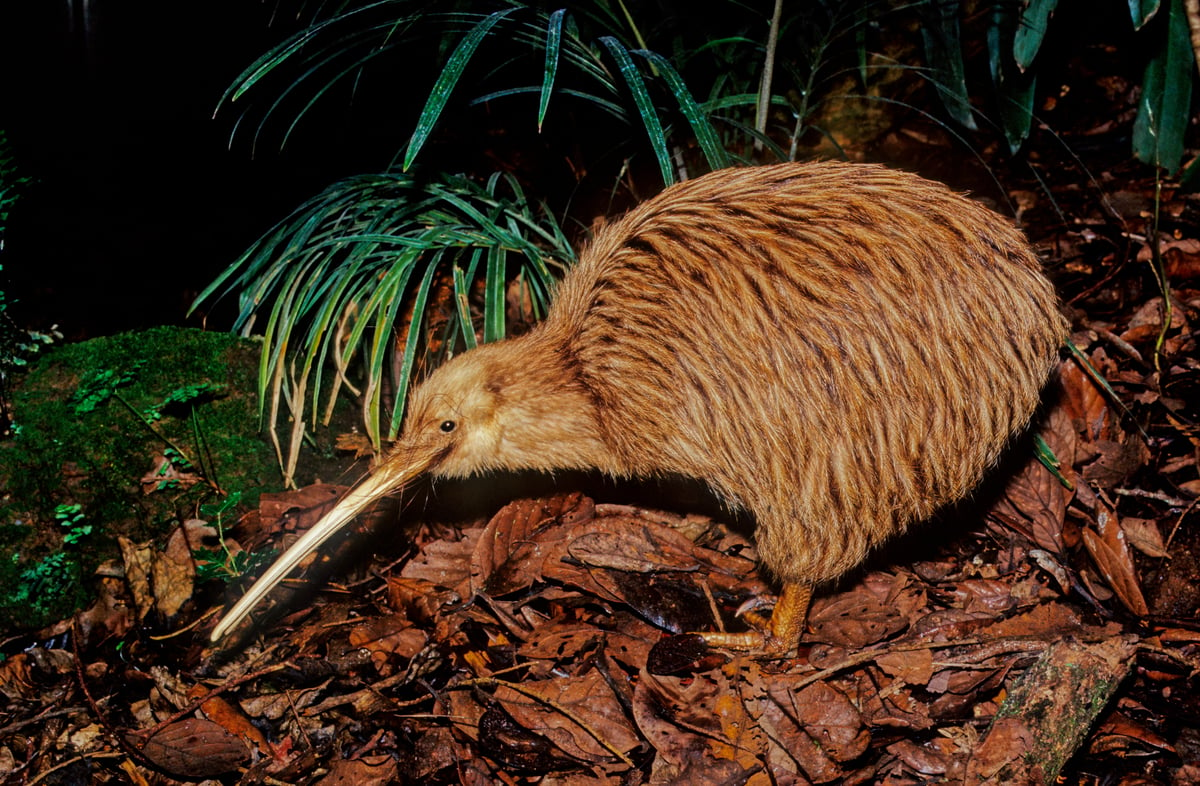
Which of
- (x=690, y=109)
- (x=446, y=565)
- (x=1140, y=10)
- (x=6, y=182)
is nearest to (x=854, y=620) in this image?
(x=446, y=565)

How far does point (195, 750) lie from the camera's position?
2131 millimetres

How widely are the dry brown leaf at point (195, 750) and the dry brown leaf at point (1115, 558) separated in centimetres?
243

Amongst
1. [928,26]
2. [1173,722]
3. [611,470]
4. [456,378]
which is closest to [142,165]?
[456,378]

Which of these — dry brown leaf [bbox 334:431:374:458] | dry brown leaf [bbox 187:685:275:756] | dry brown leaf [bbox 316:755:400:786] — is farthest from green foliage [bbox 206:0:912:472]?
dry brown leaf [bbox 316:755:400:786]

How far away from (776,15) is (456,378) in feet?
5.35

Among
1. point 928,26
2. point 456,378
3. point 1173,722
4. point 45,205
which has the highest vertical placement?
point 928,26

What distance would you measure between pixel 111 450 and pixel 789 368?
2.23 m

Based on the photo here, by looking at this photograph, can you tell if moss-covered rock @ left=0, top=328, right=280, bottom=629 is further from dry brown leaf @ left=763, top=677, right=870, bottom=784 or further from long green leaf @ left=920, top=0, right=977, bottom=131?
long green leaf @ left=920, top=0, right=977, bottom=131

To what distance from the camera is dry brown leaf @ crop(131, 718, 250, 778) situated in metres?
2.11

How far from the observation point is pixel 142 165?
3.14 m

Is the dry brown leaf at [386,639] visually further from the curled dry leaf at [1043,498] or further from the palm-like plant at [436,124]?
the curled dry leaf at [1043,498]

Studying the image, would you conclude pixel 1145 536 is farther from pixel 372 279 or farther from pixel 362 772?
pixel 372 279

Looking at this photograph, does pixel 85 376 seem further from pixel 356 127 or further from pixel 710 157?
pixel 710 157

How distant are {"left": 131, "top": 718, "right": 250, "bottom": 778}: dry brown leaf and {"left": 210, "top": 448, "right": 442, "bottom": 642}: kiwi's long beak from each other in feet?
0.81
